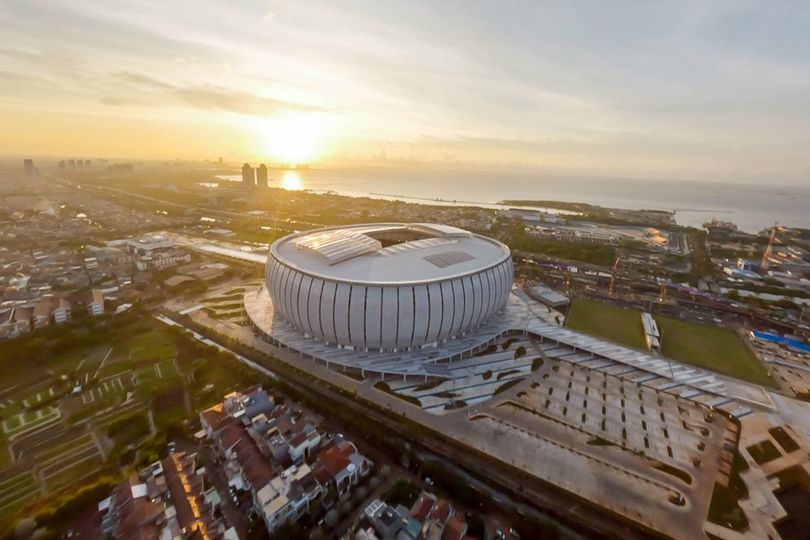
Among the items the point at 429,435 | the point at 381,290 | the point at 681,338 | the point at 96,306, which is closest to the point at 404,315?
the point at 381,290

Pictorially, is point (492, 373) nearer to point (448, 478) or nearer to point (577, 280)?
point (448, 478)

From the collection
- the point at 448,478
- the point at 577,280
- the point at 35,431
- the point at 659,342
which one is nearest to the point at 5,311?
the point at 35,431

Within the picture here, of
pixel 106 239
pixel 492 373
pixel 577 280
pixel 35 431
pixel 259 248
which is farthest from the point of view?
pixel 106 239

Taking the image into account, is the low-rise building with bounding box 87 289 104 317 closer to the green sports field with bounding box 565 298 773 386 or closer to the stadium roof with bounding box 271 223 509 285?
the stadium roof with bounding box 271 223 509 285

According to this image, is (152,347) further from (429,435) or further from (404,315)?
(429,435)

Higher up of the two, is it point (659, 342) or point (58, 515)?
point (659, 342)

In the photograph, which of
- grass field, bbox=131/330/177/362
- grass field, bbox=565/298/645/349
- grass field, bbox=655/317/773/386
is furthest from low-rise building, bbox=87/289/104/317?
grass field, bbox=655/317/773/386

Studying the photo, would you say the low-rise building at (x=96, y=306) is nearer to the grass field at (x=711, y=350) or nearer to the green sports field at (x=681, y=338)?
the green sports field at (x=681, y=338)
